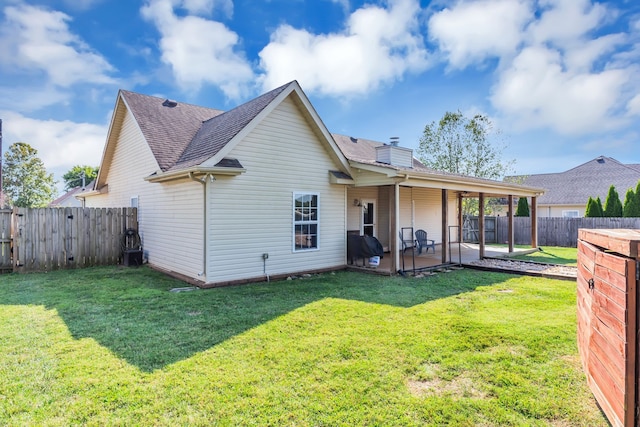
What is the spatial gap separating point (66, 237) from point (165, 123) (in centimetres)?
445

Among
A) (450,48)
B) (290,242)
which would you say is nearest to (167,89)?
(290,242)

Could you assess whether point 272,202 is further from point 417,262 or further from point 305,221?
point 417,262

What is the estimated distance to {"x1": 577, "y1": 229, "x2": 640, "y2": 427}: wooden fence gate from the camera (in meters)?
2.13

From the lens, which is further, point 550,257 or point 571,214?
point 571,214

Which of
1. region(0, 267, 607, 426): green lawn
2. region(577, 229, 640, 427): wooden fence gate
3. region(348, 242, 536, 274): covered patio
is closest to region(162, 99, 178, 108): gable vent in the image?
region(0, 267, 607, 426): green lawn

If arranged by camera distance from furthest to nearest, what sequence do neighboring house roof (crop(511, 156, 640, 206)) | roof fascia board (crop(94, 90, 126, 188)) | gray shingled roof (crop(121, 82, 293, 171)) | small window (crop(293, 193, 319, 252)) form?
neighboring house roof (crop(511, 156, 640, 206))
roof fascia board (crop(94, 90, 126, 188))
small window (crop(293, 193, 319, 252))
gray shingled roof (crop(121, 82, 293, 171))

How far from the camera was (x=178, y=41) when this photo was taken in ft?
36.5

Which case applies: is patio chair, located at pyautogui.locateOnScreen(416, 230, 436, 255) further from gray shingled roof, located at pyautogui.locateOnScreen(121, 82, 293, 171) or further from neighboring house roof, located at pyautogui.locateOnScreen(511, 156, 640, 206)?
neighboring house roof, located at pyautogui.locateOnScreen(511, 156, 640, 206)

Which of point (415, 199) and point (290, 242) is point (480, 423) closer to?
point (290, 242)

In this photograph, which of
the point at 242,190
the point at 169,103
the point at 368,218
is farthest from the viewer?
the point at 368,218

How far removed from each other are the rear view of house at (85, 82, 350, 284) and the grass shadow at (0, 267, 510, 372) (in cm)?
69

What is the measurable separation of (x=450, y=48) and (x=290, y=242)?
8.85 meters

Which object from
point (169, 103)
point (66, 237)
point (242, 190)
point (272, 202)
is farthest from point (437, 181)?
point (66, 237)

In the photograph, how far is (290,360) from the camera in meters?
3.79
